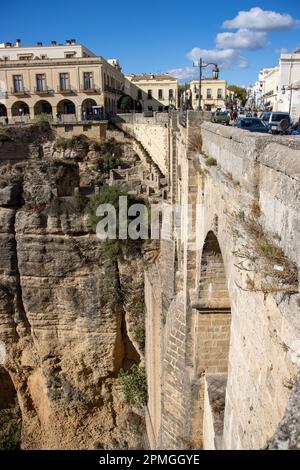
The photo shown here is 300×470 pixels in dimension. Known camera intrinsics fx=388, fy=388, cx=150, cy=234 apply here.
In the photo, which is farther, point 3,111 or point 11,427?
point 3,111

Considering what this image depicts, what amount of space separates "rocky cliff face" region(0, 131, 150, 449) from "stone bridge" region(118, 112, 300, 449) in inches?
121

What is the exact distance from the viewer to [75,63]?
27922 mm

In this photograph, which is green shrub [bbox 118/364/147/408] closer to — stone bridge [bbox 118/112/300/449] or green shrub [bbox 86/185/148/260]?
stone bridge [bbox 118/112/300/449]

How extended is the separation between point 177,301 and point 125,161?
15.3m

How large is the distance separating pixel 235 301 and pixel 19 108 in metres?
30.0

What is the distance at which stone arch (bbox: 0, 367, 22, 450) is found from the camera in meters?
15.2

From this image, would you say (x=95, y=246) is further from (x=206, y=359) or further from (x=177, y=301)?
(x=206, y=359)

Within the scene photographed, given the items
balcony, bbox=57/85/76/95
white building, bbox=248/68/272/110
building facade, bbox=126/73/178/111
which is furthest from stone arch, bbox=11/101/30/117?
white building, bbox=248/68/272/110

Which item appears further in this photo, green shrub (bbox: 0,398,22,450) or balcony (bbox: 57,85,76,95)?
balcony (bbox: 57,85,76,95)

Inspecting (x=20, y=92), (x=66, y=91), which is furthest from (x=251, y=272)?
(x=20, y=92)

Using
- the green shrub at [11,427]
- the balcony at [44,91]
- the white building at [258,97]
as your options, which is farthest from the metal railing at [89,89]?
the green shrub at [11,427]

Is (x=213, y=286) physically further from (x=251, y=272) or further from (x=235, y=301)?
(x=251, y=272)

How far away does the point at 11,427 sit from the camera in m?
15.5

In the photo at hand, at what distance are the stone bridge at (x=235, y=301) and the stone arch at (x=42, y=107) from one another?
22080 mm
